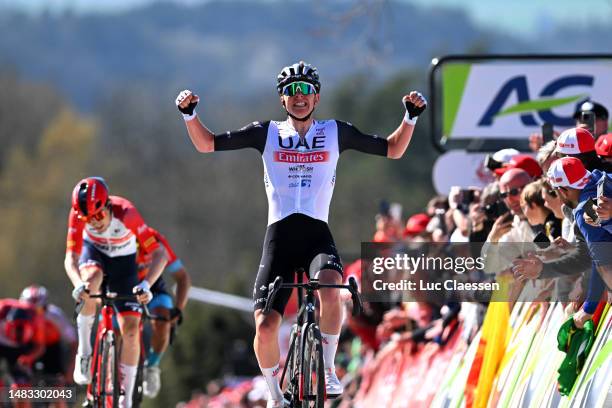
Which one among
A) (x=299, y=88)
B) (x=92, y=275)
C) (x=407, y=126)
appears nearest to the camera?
(x=299, y=88)

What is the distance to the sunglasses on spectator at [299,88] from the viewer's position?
11445 mm

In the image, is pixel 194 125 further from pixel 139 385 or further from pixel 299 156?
pixel 139 385

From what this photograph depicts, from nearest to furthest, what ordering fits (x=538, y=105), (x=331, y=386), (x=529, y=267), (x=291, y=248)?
1. (x=529, y=267)
2. (x=331, y=386)
3. (x=291, y=248)
4. (x=538, y=105)

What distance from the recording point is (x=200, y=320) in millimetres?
40531

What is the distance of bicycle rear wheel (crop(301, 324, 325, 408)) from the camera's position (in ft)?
35.3

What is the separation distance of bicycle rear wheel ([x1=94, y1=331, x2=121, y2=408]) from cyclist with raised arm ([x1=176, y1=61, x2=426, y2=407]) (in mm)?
2457

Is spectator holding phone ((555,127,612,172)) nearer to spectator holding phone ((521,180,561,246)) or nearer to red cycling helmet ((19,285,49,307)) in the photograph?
spectator holding phone ((521,180,561,246))

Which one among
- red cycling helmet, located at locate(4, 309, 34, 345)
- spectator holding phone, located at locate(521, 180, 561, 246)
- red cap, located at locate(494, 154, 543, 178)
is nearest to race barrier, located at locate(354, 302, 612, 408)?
spectator holding phone, located at locate(521, 180, 561, 246)

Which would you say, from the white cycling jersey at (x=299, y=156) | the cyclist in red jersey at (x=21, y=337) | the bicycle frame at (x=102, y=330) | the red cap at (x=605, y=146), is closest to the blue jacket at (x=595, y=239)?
the red cap at (x=605, y=146)

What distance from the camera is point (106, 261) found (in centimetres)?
1400

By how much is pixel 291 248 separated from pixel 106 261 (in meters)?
3.14

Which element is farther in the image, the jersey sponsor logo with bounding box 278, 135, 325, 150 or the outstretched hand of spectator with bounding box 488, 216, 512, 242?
the outstretched hand of spectator with bounding box 488, 216, 512, 242

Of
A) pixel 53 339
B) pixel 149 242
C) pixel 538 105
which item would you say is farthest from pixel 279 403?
pixel 53 339

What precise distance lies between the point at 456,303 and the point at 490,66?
13.2 ft
